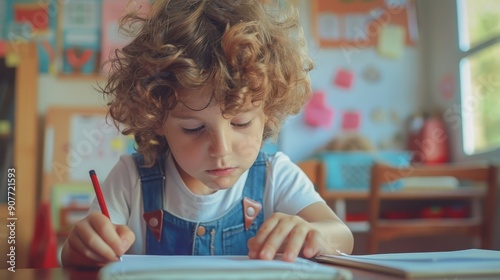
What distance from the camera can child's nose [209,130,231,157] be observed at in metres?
0.73

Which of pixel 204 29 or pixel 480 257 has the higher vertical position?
pixel 204 29

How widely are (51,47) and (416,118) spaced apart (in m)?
1.70

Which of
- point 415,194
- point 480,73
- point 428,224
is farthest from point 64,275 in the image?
point 480,73

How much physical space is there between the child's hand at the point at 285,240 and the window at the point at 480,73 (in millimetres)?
1777

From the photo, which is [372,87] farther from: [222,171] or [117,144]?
[222,171]

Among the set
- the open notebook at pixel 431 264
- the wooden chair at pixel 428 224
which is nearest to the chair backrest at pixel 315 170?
the wooden chair at pixel 428 224

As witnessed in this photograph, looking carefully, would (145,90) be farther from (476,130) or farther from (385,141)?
(385,141)

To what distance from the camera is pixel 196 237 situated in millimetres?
868

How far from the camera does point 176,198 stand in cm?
89

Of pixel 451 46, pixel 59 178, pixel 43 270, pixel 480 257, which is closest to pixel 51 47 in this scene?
pixel 59 178

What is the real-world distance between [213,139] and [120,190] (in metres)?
0.22

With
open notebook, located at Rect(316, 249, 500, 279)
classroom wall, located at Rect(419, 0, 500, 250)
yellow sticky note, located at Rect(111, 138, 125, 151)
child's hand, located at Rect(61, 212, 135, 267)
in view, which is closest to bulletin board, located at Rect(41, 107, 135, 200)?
yellow sticky note, located at Rect(111, 138, 125, 151)

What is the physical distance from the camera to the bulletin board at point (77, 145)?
2588 mm

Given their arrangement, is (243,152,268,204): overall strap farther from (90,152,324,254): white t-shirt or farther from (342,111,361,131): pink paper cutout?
(342,111,361,131): pink paper cutout
